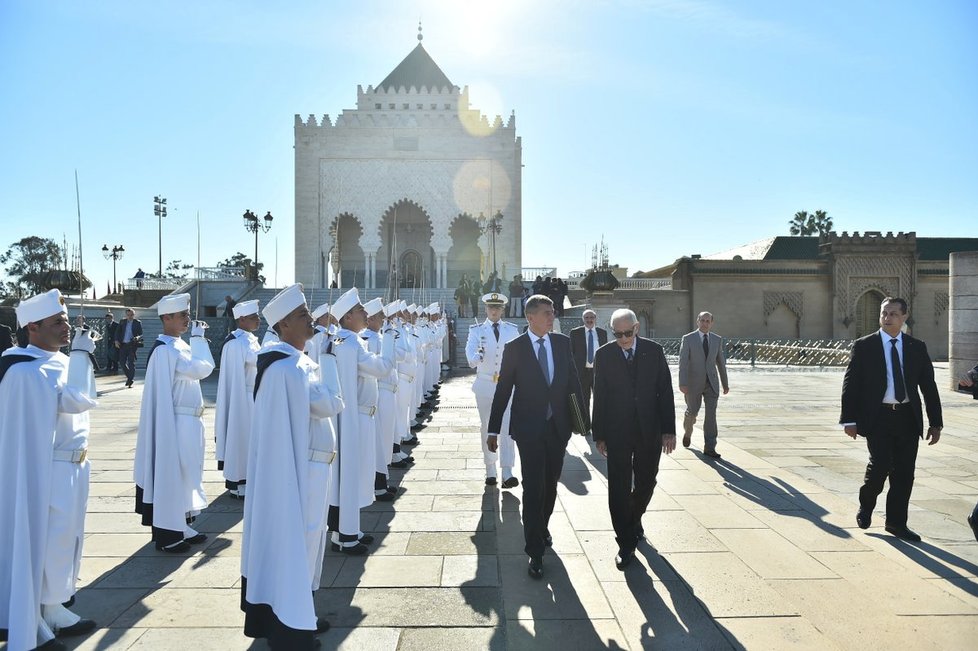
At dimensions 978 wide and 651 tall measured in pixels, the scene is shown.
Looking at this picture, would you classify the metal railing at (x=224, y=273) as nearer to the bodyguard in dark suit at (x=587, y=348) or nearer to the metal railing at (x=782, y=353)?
the metal railing at (x=782, y=353)

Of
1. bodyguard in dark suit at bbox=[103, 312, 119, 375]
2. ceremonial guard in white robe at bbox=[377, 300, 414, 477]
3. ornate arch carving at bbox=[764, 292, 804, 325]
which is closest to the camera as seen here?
ceremonial guard in white robe at bbox=[377, 300, 414, 477]

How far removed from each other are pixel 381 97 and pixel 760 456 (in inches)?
1534

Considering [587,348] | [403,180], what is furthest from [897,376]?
[403,180]

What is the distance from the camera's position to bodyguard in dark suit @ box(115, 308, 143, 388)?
16.3 m

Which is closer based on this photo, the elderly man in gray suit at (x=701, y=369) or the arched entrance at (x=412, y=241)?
the elderly man in gray suit at (x=701, y=369)

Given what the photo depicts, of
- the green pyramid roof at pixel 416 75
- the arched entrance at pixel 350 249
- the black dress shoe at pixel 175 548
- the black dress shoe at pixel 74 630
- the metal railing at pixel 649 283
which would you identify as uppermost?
the green pyramid roof at pixel 416 75

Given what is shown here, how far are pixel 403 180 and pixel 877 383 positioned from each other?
36.2 m

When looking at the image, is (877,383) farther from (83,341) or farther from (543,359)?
(83,341)

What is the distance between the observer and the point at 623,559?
4.48 meters

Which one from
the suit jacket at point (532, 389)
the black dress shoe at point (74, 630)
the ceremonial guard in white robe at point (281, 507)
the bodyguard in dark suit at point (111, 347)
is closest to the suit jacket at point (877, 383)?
the suit jacket at point (532, 389)

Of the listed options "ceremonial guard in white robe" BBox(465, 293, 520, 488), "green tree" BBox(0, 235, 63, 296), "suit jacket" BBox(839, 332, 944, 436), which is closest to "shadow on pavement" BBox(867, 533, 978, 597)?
"suit jacket" BBox(839, 332, 944, 436)

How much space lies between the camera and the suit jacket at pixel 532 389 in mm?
4688

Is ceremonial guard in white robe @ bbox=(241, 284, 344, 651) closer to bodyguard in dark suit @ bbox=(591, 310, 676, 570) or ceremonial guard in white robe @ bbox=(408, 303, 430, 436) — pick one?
bodyguard in dark suit @ bbox=(591, 310, 676, 570)

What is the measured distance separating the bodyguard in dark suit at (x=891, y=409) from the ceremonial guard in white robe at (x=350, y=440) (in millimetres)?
3967
